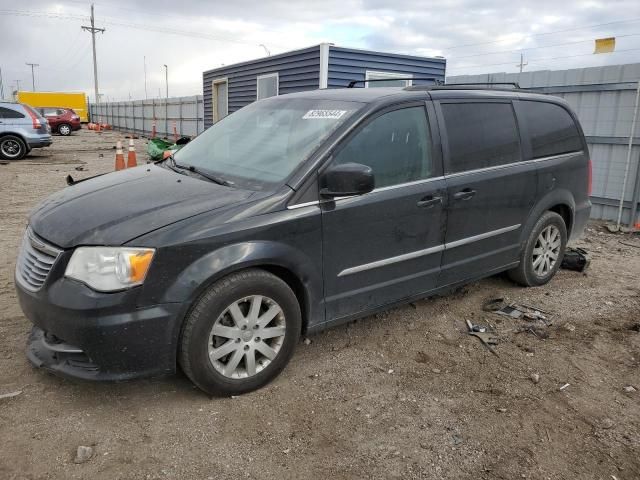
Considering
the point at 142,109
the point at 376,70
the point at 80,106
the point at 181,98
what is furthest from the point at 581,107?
the point at 80,106

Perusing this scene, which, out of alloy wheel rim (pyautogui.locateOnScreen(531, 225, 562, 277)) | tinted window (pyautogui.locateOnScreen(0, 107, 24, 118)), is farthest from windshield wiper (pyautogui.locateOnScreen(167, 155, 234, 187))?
tinted window (pyautogui.locateOnScreen(0, 107, 24, 118))

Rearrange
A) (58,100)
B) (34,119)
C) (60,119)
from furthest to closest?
(58,100), (60,119), (34,119)

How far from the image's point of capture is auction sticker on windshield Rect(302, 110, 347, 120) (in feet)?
11.1

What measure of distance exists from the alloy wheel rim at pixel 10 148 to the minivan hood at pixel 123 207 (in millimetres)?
14074

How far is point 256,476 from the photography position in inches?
94.4

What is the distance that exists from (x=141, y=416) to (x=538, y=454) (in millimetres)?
2069

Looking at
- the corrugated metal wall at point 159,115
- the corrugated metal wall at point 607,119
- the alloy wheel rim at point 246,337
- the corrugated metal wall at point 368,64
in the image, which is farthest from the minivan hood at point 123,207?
the corrugated metal wall at point 159,115

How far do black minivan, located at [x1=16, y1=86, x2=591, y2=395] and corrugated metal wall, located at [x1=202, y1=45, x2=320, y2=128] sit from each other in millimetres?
7721

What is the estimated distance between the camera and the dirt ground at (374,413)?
2.48 meters

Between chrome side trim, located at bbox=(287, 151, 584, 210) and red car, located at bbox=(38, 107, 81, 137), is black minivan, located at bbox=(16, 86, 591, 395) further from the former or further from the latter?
red car, located at bbox=(38, 107, 81, 137)

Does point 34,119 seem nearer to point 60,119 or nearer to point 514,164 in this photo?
point 514,164

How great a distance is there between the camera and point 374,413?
114 inches

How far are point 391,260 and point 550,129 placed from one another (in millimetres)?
2256

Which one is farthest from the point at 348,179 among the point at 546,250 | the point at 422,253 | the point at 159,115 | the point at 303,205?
the point at 159,115
